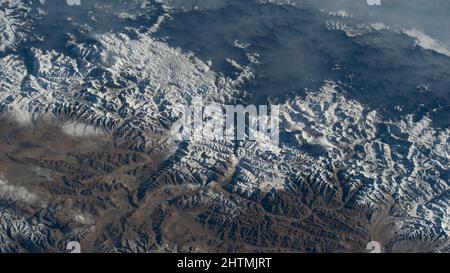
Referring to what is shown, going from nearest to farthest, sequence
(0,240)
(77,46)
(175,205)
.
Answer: (0,240) < (175,205) < (77,46)

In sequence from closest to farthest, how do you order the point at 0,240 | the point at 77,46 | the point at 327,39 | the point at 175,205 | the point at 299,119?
1. the point at 0,240
2. the point at 175,205
3. the point at 299,119
4. the point at 77,46
5. the point at 327,39

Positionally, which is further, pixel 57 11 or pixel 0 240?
pixel 57 11

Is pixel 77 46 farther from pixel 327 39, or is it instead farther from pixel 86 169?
pixel 327 39

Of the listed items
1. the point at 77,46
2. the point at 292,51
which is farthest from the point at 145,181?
the point at 292,51

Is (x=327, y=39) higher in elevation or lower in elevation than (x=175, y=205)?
higher

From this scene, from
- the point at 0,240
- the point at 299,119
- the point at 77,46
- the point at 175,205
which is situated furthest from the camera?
the point at 77,46

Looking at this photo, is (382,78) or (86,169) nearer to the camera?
(86,169)

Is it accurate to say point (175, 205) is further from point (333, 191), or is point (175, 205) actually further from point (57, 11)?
point (57, 11)

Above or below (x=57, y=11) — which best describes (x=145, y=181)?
below

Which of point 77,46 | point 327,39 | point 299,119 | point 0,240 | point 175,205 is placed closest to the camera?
point 0,240

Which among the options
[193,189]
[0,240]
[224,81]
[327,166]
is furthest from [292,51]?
[0,240]
